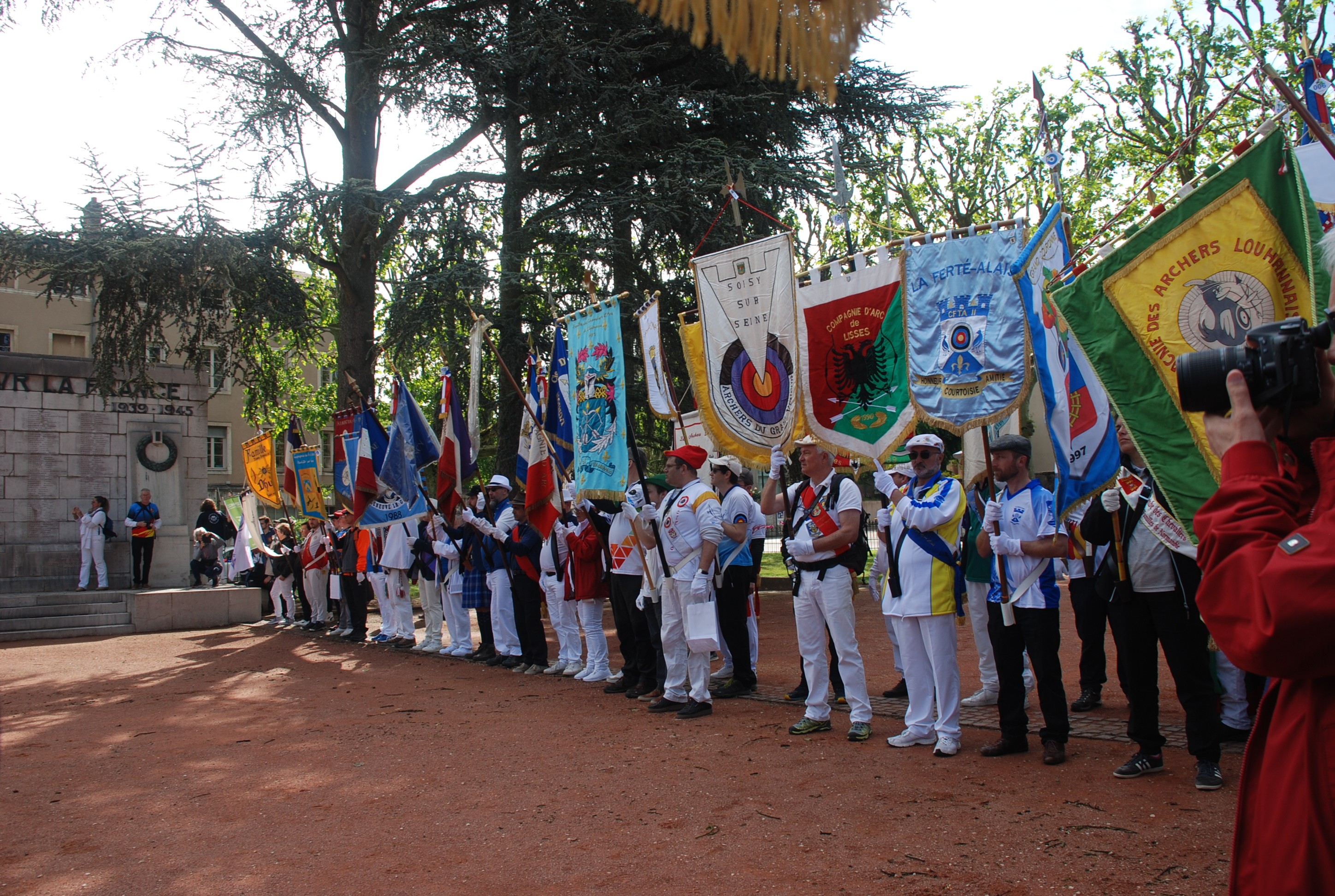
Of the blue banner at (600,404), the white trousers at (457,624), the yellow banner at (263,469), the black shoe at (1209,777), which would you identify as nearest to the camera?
the black shoe at (1209,777)

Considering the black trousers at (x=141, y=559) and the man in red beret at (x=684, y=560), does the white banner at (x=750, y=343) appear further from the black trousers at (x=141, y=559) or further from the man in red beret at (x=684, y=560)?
the black trousers at (x=141, y=559)

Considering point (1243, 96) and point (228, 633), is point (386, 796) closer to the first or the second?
point (228, 633)

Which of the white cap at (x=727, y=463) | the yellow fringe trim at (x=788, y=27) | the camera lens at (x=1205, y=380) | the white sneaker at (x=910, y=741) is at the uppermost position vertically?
the yellow fringe trim at (x=788, y=27)

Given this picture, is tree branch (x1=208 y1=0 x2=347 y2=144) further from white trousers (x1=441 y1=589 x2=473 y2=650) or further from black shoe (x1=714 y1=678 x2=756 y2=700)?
black shoe (x1=714 y1=678 x2=756 y2=700)

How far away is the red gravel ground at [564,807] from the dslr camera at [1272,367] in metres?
2.77

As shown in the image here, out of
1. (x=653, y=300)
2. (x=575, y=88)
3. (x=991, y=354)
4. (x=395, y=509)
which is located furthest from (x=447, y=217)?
(x=991, y=354)

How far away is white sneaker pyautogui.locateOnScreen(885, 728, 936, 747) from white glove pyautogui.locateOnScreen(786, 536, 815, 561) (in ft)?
4.52

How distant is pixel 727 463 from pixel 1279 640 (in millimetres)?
7441

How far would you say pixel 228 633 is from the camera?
55.1 feet

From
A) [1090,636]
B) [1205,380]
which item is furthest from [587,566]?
[1205,380]

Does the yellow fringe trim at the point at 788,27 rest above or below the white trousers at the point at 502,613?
above

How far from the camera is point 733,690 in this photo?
8.84 metres

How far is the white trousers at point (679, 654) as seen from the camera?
8.02m

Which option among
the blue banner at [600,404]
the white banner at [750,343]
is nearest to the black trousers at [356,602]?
the blue banner at [600,404]
